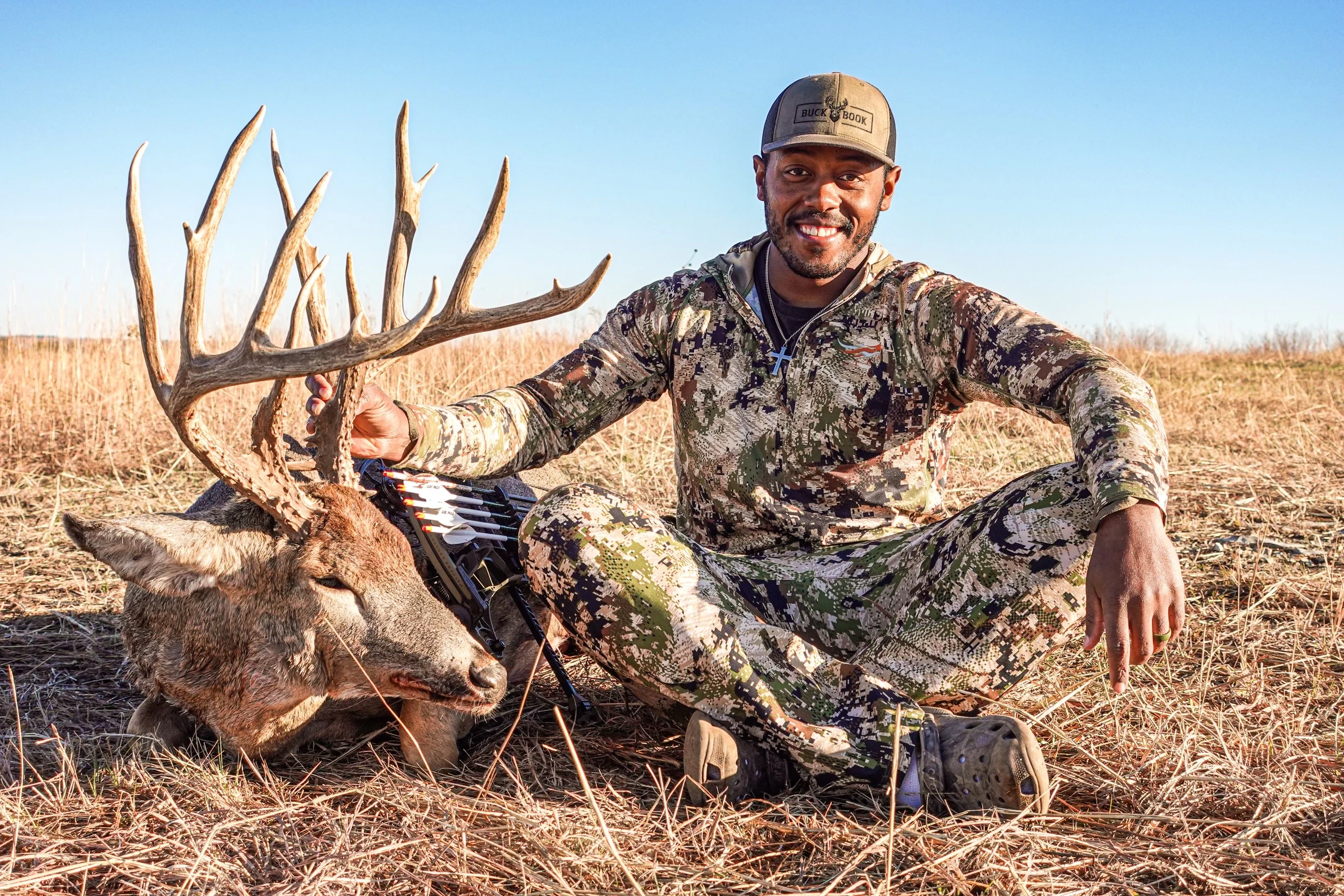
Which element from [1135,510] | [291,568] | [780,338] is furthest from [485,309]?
[1135,510]

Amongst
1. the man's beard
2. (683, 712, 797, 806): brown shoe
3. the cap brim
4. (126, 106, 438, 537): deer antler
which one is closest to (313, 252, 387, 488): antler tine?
(126, 106, 438, 537): deer antler

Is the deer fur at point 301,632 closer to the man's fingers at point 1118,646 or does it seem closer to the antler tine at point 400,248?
the antler tine at point 400,248

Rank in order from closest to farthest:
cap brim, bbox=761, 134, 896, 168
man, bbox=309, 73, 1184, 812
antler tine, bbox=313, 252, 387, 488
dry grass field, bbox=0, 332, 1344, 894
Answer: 1. dry grass field, bbox=0, 332, 1344, 894
2. man, bbox=309, 73, 1184, 812
3. antler tine, bbox=313, 252, 387, 488
4. cap brim, bbox=761, 134, 896, 168

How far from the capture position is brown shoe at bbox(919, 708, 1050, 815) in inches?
105

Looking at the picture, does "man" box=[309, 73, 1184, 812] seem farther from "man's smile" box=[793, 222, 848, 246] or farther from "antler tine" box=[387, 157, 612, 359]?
"antler tine" box=[387, 157, 612, 359]

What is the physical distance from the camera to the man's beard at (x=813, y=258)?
12.7 feet

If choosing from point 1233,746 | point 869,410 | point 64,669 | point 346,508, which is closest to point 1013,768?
point 1233,746

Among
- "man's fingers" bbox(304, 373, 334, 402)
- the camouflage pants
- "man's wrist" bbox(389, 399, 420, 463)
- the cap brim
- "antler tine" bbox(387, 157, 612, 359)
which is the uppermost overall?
the cap brim

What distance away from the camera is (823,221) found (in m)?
3.89

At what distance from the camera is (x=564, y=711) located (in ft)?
12.2

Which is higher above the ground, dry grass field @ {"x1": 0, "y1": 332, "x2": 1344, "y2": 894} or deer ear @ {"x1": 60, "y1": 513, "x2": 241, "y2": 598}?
deer ear @ {"x1": 60, "y1": 513, "x2": 241, "y2": 598}

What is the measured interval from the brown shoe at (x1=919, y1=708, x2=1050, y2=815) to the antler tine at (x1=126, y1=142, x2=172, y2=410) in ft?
7.58

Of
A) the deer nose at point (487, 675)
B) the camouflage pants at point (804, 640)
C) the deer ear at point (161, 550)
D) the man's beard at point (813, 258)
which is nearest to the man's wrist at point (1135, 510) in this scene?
the camouflage pants at point (804, 640)

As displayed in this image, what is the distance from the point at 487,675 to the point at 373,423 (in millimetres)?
965
